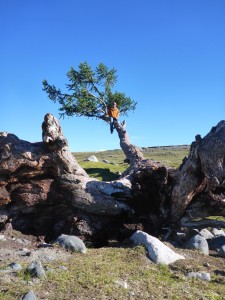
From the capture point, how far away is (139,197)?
14.7 meters

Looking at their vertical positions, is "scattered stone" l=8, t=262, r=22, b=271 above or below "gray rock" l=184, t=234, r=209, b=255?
above

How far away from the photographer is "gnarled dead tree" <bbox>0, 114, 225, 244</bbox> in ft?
44.4

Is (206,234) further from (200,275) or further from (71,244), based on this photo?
(71,244)

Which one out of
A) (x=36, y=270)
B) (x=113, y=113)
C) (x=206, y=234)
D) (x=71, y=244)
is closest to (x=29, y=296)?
(x=36, y=270)

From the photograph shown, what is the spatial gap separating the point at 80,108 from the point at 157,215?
473 inches

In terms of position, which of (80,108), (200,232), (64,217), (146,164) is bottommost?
(200,232)

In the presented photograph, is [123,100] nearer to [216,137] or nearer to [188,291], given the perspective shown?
[216,137]

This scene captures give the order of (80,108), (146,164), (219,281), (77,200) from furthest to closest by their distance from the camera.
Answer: (80,108) < (146,164) < (77,200) < (219,281)

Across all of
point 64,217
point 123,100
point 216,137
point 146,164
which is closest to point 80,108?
point 123,100

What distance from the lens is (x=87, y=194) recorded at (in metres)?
13.9

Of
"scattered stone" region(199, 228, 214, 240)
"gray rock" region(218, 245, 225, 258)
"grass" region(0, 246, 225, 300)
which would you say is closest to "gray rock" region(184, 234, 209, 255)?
"gray rock" region(218, 245, 225, 258)

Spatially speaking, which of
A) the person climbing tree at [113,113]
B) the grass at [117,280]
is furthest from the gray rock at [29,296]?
the person climbing tree at [113,113]

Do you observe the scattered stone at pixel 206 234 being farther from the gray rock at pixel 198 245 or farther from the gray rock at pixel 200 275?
the gray rock at pixel 200 275

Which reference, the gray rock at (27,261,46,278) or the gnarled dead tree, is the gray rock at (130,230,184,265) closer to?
the gnarled dead tree
